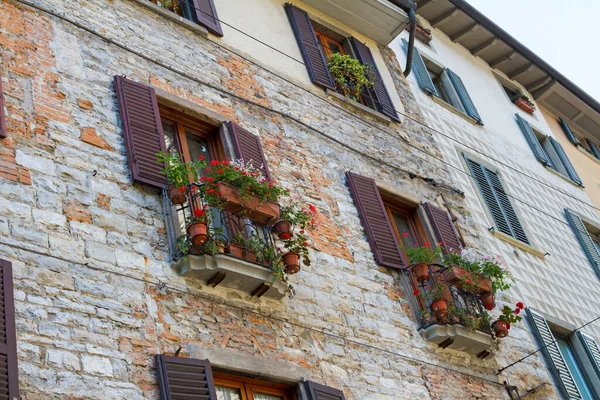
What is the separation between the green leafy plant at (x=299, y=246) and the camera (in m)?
7.78

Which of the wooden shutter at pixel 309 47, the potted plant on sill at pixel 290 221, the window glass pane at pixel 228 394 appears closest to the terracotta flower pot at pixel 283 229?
the potted plant on sill at pixel 290 221

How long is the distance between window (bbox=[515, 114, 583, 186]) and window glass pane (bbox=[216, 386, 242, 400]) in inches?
406

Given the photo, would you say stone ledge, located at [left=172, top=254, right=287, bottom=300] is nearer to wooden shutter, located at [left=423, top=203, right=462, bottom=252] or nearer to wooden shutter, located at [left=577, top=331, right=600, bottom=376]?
wooden shutter, located at [left=423, top=203, right=462, bottom=252]

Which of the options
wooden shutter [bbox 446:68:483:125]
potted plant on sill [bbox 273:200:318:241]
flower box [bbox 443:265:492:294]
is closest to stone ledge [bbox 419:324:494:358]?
flower box [bbox 443:265:492:294]

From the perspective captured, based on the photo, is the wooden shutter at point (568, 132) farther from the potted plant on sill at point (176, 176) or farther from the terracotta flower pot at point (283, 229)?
the potted plant on sill at point (176, 176)

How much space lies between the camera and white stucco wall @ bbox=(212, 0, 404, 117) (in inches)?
420

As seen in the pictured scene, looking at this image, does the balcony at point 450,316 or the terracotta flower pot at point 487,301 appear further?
the terracotta flower pot at point 487,301

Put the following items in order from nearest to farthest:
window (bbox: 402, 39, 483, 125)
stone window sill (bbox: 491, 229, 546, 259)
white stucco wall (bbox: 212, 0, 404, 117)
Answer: white stucco wall (bbox: 212, 0, 404, 117) → stone window sill (bbox: 491, 229, 546, 259) → window (bbox: 402, 39, 483, 125)

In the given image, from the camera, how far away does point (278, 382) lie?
707 centimetres

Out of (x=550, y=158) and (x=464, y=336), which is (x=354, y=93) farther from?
(x=550, y=158)

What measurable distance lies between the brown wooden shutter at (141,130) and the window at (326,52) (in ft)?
11.5

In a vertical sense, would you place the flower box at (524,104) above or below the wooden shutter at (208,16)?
above

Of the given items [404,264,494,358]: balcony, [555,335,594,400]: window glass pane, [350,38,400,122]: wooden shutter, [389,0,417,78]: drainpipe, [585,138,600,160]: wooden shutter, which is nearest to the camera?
[404,264,494,358]: balcony

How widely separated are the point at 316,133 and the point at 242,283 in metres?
3.48
